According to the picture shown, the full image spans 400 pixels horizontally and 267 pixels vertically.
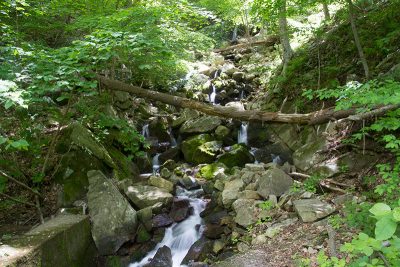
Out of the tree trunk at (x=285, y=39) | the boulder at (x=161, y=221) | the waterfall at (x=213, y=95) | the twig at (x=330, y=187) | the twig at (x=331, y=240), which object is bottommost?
→ the boulder at (x=161, y=221)

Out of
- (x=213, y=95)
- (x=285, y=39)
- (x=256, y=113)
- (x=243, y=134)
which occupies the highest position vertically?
(x=285, y=39)

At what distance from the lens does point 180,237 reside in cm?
631

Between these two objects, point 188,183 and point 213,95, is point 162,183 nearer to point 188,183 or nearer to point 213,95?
point 188,183

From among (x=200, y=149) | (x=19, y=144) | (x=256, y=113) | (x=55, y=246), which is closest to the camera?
(x=19, y=144)

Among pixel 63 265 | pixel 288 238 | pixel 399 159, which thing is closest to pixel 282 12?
pixel 399 159

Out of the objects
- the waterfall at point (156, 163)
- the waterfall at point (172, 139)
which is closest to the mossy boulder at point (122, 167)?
the waterfall at point (156, 163)

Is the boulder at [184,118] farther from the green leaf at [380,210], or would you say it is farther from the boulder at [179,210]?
the green leaf at [380,210]

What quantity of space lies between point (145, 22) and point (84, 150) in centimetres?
332

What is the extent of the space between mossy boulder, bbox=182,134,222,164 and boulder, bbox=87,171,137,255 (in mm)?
3515

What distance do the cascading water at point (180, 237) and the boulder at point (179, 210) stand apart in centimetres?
11

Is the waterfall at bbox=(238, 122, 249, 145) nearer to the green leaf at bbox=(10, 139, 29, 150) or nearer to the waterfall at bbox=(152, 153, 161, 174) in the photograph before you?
the waterfall at bbox=(152, 153, 161, 174)

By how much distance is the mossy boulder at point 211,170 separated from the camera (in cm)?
834

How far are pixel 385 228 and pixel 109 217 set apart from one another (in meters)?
5.49

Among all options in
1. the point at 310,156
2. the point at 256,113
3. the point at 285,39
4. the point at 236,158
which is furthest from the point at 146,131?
the point at 310,156
